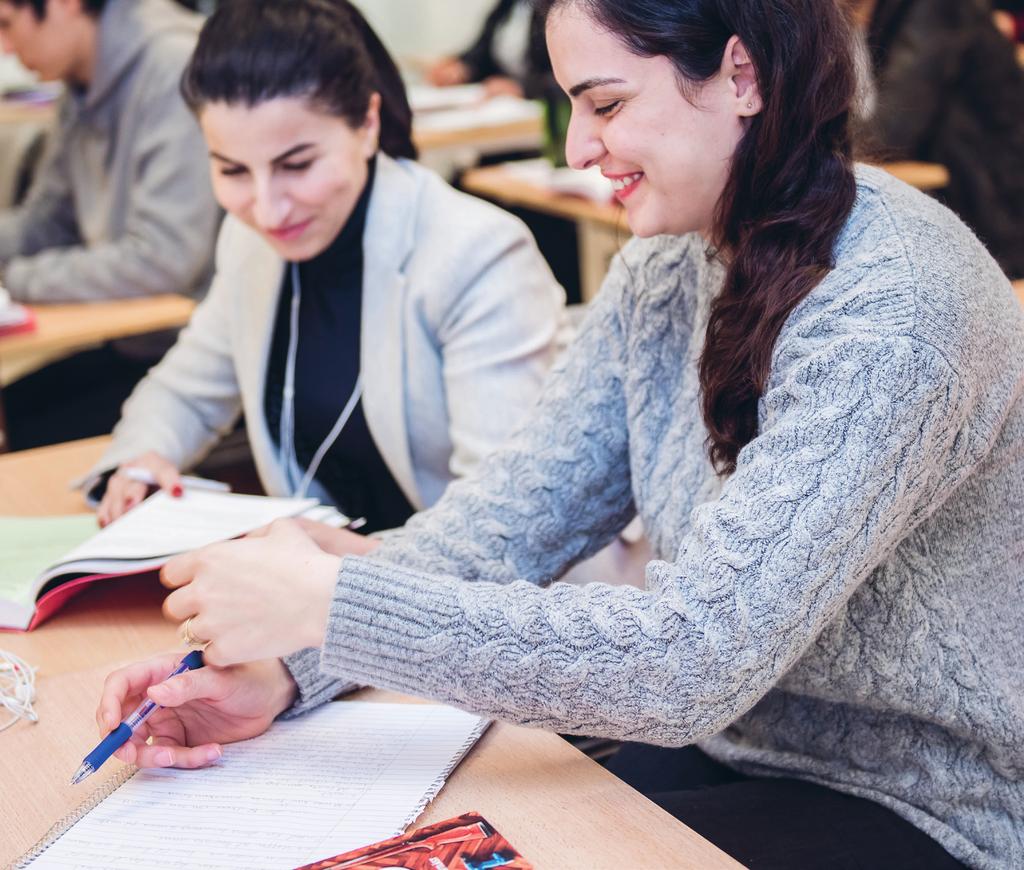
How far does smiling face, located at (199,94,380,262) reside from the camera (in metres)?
1.63

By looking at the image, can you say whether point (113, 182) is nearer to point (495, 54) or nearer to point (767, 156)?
point (767, 156)

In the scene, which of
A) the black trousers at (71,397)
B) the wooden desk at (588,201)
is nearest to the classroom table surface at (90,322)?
the black trousers at (71,397)

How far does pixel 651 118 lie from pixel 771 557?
377 mm

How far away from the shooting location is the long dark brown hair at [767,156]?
104 centimetres

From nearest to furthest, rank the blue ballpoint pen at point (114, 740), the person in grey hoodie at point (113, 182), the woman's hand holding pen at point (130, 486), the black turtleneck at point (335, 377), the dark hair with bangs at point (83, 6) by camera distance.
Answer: the blue ballpoint pen at point (114, 740)
the woman's hand holding pen at point (130, 486)
the black turtleneck at point (335, 377)
the person in grey hoodie at point (113, 182)
the dark hair with bangs at point (83, 6)

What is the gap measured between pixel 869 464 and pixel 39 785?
692 millimetres

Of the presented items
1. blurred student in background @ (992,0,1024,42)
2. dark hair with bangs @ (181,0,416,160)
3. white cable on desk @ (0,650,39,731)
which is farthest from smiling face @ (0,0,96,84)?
blurred student in background @ (992,0,1024,42)

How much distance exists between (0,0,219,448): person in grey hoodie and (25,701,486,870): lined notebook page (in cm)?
179

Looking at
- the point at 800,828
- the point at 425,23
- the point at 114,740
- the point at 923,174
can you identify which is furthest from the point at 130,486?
the point at 425,23

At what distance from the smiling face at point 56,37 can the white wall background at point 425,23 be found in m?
3.79

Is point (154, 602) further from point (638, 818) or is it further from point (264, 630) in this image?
point (638, 818)

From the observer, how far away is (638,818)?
959mm

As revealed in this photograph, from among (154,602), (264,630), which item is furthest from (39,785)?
(154,602)

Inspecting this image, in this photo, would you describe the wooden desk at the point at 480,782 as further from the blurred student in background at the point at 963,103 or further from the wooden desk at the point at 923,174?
the blurred student in background at the point at 963,103
